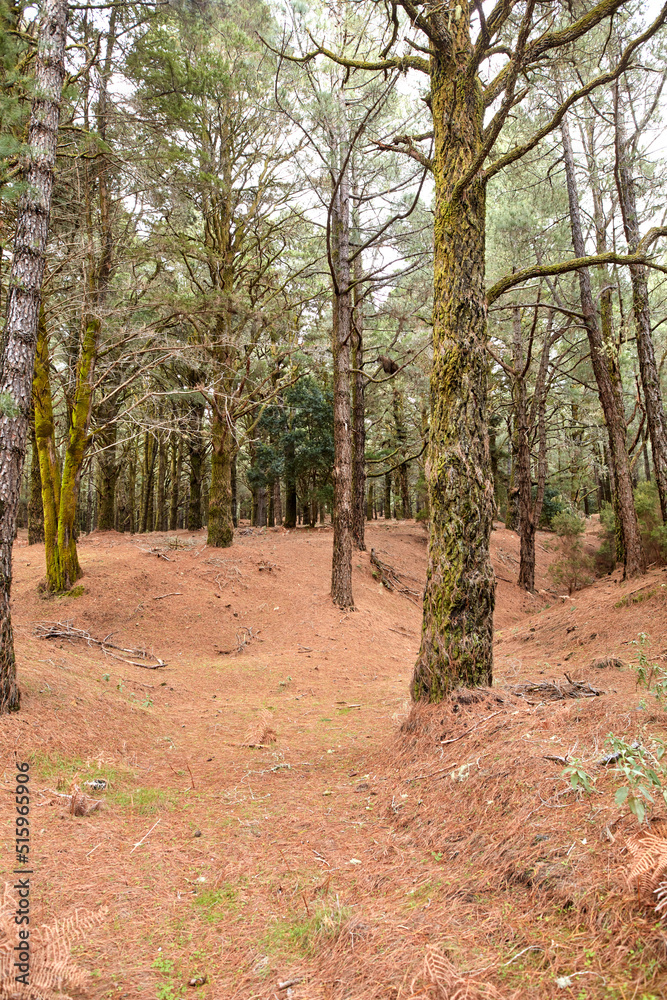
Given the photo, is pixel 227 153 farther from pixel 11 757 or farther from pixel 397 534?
pixel 11 757

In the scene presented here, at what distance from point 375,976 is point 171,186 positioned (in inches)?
483

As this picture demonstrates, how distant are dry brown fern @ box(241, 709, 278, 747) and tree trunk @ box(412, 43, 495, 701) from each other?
67.8 inches

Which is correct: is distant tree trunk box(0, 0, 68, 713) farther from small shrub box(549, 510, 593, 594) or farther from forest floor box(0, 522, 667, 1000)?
small shrub box(549, 510, 593, 594)

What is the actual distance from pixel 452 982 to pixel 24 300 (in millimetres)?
5717

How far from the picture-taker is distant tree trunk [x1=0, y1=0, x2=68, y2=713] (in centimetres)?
462

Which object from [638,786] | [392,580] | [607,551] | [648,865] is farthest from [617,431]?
[648,865]

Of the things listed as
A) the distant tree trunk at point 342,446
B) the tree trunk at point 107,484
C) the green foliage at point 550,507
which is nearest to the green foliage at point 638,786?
the distant tree trunk at point 342,446

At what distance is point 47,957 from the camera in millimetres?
2018

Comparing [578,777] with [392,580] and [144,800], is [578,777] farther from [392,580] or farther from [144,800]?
[392,580]

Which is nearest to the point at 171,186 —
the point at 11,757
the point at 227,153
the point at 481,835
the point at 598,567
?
the point at 227,153

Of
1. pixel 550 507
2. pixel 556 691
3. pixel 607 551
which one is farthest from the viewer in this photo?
pixel 550 507

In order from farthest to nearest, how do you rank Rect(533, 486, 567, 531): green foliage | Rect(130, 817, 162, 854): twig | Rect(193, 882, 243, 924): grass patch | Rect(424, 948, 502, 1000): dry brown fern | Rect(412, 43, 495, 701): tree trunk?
Rect(533, 486, 567, 531): green foliage, Rect(412, 43, 495, 701): tree trunk, Rect(130, 817, 162, 854): twig, Rect(193, 882, 243, 924): grass patch, Rect(424, 948, 502, 1000): dry brown fern

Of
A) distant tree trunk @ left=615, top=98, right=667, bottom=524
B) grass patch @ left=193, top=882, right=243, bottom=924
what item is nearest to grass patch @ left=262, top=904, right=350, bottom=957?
grass patch @ left=193, top=882, right=243, bottom=924

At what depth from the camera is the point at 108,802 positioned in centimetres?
369
